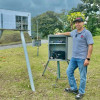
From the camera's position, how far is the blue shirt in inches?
111

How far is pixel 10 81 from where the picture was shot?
14.2ft

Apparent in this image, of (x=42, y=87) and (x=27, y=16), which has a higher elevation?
(x=27, y=16)

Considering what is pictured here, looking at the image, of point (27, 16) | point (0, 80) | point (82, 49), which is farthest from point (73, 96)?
point (27, 16)

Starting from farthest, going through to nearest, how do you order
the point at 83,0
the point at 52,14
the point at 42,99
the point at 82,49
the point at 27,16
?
the point at 52,14, the point at 27,16, the point at 83,0, the point at 42,99, the point at 82,49

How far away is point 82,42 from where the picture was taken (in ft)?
9.55

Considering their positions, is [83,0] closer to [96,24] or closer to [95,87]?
[96,24]

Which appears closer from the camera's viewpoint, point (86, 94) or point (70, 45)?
point (86, 94)

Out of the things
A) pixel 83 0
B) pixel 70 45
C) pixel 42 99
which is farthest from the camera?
pixel 83 0

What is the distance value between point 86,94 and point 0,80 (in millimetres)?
2497

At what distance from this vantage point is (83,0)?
3412cm

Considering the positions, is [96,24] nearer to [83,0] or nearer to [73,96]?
[83,0]

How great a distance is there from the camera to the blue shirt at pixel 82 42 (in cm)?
283

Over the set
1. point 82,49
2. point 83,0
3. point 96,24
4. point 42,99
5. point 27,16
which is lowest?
point 42,99

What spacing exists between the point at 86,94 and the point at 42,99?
103 centimetres
